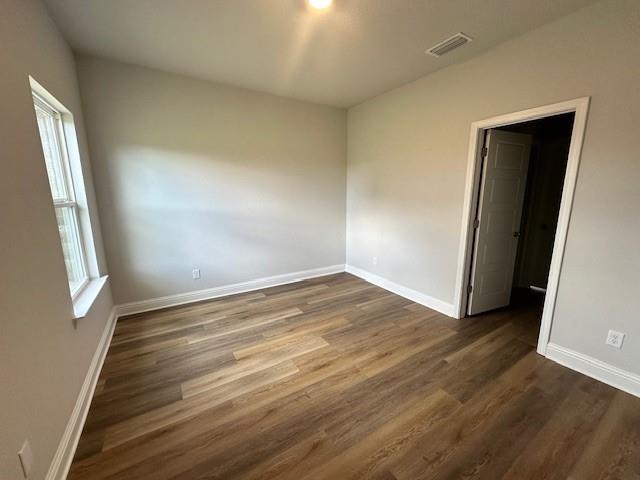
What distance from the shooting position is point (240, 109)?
11.0ft

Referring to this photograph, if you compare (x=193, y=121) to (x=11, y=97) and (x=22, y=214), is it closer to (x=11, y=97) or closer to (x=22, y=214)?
(x=11, y=97)

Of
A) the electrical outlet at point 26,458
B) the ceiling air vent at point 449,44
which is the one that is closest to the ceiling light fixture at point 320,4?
the ceiling air vent at point 449,44

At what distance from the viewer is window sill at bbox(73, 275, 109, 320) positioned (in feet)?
6.02

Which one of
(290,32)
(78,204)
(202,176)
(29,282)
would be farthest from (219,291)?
(290,32)

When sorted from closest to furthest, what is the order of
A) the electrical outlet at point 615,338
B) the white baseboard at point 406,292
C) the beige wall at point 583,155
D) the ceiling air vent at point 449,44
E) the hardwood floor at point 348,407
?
1. the hardwood floor at point 348,407
2. the beige wall at point 583,155
3. the electrical outlet at point 615,338
4. the ceiling air vent at point 449,44
5. the white baseboard at point 406,292

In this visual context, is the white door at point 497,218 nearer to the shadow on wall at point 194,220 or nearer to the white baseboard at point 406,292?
the white baseboard at point 406,292

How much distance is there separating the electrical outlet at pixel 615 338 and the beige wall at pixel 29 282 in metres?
3.39

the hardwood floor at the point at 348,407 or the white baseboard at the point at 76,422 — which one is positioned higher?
the white baseboard at the point at 76,422

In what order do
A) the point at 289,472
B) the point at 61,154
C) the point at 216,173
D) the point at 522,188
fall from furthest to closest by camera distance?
the point at 216,173 → the point at 522,188 → the point at 61,154 → the point at 289,472

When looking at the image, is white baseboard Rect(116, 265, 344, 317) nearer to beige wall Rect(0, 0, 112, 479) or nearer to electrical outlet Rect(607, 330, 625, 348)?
beige wall Rect(0, 0, 112, 479)

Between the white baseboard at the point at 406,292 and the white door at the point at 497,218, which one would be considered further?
the white baseboard at the point at 406,292

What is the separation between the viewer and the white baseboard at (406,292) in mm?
3068

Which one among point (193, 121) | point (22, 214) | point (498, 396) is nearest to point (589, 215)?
point (498, 396)

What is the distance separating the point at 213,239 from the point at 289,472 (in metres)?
2.69
